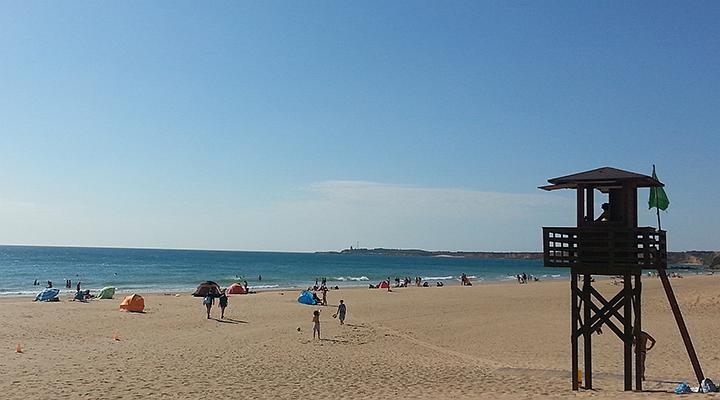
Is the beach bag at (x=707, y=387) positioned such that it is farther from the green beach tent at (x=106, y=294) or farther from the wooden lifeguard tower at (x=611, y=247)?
the green beach tent at (x=106, y=294)

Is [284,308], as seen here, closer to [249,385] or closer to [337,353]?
[337,353]

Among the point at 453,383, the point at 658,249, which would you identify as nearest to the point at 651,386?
the point at 658,249

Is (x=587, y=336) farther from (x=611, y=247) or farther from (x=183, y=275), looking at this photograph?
(x=183, y=275)

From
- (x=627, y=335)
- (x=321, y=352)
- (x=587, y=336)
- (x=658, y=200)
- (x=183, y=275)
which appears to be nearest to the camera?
(x=627, y=335)

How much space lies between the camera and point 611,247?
13375mm

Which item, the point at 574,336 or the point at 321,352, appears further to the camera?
the point at 321,352

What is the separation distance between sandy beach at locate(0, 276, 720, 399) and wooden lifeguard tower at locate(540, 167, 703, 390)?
135 cm

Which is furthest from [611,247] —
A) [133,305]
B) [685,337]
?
[133,305]

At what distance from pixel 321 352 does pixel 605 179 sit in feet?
36.0

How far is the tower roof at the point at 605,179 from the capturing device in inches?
530

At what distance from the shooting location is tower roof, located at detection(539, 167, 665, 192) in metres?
13.5

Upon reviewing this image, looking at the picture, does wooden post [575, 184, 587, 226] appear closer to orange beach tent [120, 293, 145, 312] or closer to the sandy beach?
the sandy beach

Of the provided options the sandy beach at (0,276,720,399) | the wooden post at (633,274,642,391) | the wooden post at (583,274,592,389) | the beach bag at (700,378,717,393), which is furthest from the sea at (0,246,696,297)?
the beach bag at (700,378,717,393)

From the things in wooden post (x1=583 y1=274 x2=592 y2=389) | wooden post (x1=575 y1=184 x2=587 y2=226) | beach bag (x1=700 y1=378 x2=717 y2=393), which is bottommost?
beach bag (x1=700 y1=378 x2=717 y2=393)
